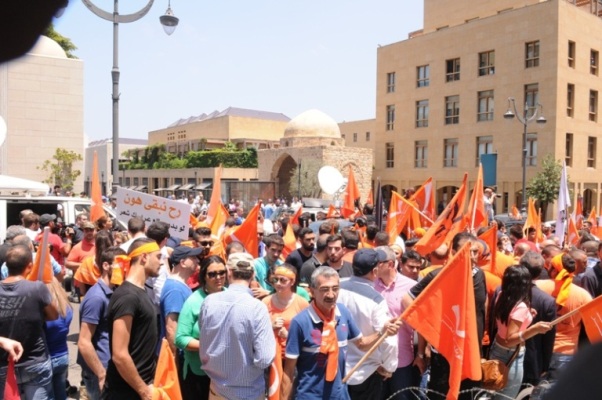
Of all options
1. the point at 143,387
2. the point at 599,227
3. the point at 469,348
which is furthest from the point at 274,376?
the point at 599,227

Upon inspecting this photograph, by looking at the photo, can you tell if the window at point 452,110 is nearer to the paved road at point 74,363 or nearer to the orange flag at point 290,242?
the orange flag at point 290,242

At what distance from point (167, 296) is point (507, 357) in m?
2.76

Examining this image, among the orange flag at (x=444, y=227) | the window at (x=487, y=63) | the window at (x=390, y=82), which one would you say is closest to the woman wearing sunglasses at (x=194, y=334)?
the orange flag at (x=444, y=227)

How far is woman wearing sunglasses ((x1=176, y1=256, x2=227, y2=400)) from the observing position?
4.25 metres

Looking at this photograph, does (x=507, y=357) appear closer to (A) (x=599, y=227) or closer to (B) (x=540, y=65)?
(A) (x=599, y=227)

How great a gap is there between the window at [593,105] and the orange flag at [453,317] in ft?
127

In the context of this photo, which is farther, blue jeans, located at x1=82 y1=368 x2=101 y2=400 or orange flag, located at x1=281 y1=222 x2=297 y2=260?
orange flag, located at x1=281 y1=222 x2=297 y2=260

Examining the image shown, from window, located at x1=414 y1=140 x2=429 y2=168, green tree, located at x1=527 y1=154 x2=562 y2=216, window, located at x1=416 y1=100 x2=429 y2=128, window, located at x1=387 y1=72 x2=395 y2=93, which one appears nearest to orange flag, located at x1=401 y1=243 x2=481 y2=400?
green tree, located at x1=527 y1=154 x2=562 y2=216

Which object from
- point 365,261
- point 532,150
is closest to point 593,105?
point 532,150

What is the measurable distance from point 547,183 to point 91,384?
31.8 metres

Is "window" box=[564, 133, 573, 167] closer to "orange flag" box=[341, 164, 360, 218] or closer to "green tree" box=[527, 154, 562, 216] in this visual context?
"green tree" box=[527, 154, 562, 216]

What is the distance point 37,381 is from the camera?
167 inches

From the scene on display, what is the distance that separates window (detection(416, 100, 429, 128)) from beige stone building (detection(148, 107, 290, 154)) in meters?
27.8

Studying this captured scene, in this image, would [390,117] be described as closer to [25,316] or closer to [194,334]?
[194,334]
